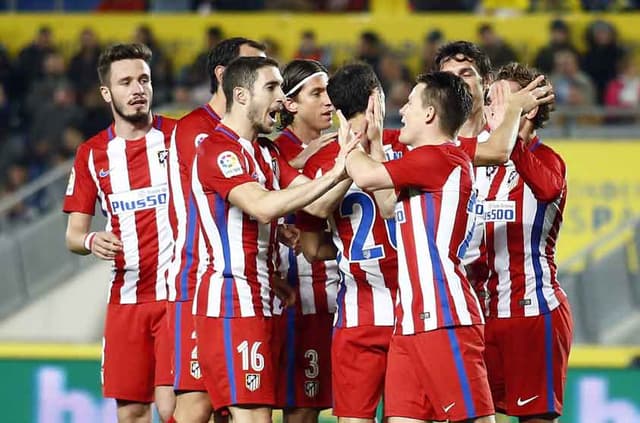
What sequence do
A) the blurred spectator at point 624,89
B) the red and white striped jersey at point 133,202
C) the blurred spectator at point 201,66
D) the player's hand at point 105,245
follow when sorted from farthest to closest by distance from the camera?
the blurred spectator at point 201,66, the blurred spectator at point 624,89, the red and white striped jersey at point 133,202, the player's hand at point 105,245

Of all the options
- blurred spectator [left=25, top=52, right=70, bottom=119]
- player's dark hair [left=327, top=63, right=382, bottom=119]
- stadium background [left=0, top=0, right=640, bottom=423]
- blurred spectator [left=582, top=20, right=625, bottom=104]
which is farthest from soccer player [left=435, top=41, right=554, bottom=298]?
blurred spectator [left=25, top=52, right=70, bottom=119]

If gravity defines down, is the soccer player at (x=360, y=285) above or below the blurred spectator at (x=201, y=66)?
below

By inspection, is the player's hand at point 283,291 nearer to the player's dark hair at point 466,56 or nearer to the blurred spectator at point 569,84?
the player's dark hair at point 466,56

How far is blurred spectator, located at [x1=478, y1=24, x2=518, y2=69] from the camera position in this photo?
1422 centimetres

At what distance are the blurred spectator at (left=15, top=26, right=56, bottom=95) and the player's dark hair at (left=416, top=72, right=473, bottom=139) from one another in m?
9.19

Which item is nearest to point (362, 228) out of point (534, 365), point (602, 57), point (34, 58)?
point (534, 365)

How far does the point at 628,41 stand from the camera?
15258 mm

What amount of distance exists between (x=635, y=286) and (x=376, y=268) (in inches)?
182

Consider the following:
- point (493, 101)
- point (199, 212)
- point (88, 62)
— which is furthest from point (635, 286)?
point (88, 62)

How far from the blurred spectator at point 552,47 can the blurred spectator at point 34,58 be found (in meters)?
5.05

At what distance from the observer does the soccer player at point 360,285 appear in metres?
7.17

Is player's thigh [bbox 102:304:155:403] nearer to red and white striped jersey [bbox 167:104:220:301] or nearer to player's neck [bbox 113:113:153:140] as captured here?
red and white striped jersey [bbox 167:104:220:301]

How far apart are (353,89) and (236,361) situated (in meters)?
1.43

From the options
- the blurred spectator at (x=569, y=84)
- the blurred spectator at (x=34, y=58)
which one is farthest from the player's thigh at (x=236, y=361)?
the blurred spectator at (x=34, y=58)
